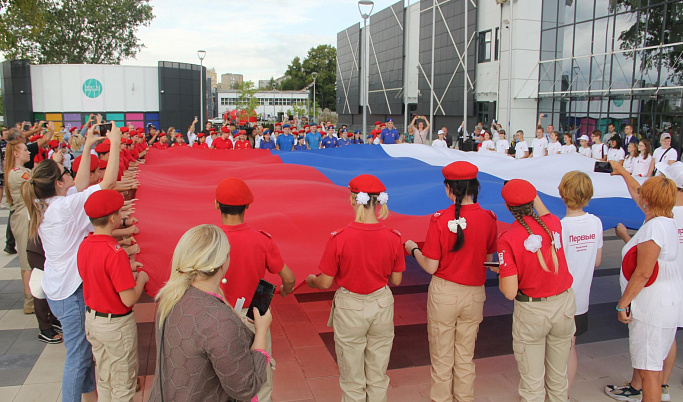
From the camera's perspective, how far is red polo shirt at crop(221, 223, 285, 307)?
2848 mm

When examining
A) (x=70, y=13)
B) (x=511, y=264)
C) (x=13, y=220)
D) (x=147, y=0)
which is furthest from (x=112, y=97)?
(x=511, y=264)

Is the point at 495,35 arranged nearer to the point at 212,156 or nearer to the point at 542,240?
the point at 212,156

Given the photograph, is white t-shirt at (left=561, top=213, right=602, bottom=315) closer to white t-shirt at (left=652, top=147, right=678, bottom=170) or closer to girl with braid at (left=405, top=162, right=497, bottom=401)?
girl with braid at (left=405, top=162, right=497, bottom=401)

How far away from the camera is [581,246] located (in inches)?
134

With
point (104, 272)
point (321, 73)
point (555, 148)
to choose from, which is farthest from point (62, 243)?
point (321, 73)

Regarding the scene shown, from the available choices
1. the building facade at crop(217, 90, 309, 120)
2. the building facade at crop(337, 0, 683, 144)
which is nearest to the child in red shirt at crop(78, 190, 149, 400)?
the building facade at crop(337, 0, 683, 144)

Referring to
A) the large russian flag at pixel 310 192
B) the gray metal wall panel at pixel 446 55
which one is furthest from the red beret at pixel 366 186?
the gray metal wall panel at pixel 446 55

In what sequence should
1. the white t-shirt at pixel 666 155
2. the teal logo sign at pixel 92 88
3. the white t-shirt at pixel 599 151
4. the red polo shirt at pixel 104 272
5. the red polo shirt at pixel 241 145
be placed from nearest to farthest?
the red polo shirt at pixel 104 272, the white t-shirt at pixel 666 155, the red polo shirt at pixel 241 145, the white t-shirt at pixel 599 151, the teal logo sign at pixel 92 88

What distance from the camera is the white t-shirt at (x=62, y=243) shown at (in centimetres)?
323

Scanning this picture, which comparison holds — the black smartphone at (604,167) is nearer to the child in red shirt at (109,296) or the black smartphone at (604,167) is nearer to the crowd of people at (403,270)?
the crowd of people at (403,270)

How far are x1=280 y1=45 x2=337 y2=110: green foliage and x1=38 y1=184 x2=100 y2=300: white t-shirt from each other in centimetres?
7097

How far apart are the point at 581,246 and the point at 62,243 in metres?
3.40

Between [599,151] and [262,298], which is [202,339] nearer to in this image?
[262,298]

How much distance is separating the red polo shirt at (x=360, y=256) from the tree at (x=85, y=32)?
125 ft
